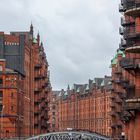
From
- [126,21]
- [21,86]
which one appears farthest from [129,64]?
[21,86]

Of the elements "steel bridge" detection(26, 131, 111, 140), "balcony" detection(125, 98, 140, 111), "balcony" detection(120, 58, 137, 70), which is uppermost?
"balcony" detection(120, 58, 137, 70)

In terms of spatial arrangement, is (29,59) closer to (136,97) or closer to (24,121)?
(24,121)

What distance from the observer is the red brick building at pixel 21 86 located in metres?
121

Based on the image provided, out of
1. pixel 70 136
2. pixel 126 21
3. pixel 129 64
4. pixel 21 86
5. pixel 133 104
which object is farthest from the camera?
pixel 21 86

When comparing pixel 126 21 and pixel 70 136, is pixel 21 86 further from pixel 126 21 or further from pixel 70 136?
pixel 70 136

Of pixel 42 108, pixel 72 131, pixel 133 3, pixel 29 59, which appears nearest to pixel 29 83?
pixel 29 59

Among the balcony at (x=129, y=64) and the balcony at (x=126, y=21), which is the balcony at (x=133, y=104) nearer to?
the balcony at (x=129, y=64)

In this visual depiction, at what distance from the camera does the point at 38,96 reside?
5846 inches

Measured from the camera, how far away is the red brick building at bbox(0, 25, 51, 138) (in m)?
121

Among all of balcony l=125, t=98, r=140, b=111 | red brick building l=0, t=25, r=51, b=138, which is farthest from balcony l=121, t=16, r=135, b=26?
red brick building l=0, t=25, r=51, b=138

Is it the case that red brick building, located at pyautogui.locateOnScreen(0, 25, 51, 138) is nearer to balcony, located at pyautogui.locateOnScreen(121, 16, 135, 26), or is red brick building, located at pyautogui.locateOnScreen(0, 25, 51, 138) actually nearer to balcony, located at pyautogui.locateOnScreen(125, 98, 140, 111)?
balcony, located at pyautogui.locateOnScreen(121, 16, 135, 26)

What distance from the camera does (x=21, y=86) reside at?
422 feet

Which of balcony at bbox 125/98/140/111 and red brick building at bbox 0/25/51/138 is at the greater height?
red brick building at bbox 0/25/51/138

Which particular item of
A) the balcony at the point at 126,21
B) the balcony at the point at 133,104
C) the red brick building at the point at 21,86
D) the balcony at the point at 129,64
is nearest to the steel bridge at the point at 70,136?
the balcony at the point at 133,104
